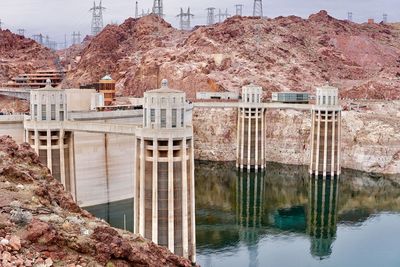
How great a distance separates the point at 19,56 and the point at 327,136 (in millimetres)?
85789

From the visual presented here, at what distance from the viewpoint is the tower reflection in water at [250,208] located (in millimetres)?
48188

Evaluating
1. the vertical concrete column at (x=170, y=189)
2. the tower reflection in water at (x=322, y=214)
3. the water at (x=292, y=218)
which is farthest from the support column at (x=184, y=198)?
the tower reflection in water at (x=322, y=214)

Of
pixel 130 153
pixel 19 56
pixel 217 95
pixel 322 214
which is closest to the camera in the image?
pixel 130 153

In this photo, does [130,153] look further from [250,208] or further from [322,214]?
[322,214]

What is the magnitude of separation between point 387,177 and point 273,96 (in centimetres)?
2154

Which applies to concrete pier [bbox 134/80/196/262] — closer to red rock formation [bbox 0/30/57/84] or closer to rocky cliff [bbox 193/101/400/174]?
rocky cliff [bbox 193/101/400/174]

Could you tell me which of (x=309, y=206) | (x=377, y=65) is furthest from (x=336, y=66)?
(x=309, y=206)

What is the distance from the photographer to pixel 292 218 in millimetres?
56594

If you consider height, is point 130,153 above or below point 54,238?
below

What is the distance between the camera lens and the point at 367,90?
10069 cm

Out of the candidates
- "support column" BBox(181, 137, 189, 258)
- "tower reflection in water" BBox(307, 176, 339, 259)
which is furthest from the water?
"support column" BBox(181, 137, 189, 258)

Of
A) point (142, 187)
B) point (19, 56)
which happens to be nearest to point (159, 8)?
point (19, 56)

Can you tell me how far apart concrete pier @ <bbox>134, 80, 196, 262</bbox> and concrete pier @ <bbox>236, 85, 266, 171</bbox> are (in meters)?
45.2

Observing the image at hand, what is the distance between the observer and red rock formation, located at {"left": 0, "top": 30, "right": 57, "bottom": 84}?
121m
